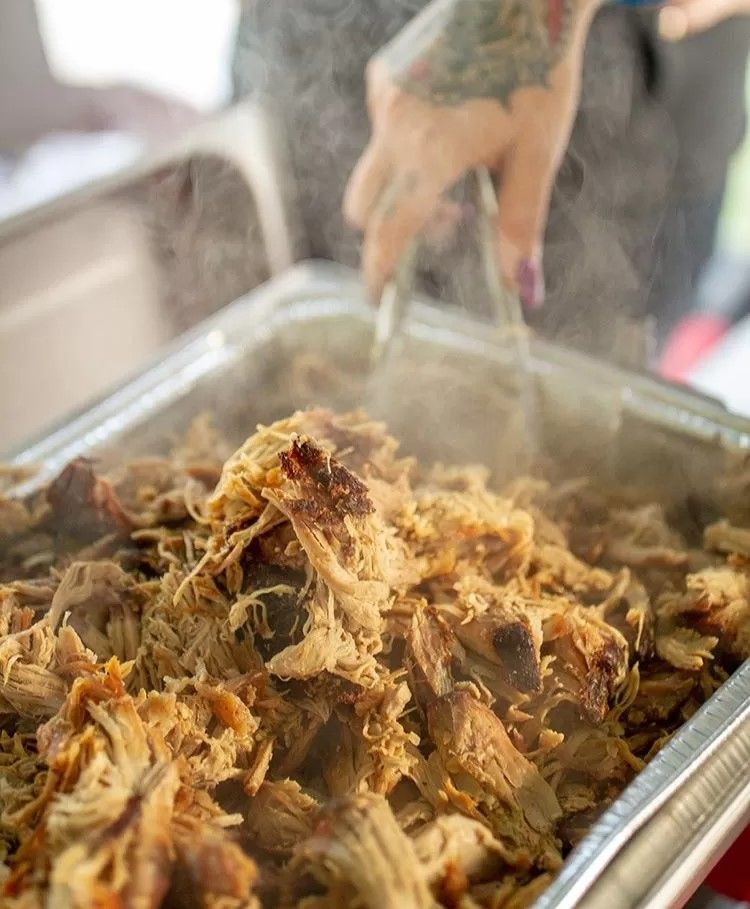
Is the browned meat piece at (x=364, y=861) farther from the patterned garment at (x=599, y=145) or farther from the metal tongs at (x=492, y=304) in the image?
the patterned garment at (x=599, y=145)

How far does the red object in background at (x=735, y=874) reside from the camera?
1021 millimetres

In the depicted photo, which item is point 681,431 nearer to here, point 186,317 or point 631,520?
point 631,520

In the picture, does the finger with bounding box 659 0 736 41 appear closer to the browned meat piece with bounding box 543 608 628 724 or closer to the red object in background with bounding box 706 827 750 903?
the browned meat piece with bounding box 543 608 628 724

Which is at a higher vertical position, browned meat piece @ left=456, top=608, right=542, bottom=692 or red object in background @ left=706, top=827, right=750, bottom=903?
browned meat piece @ left=456, top=608, right=542, bottom=692

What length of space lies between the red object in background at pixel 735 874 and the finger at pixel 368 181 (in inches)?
36.0

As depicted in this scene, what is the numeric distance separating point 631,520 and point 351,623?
495 mm

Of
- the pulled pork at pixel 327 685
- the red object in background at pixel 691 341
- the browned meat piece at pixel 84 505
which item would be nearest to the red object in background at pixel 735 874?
the pulled pork at pixel 327 685

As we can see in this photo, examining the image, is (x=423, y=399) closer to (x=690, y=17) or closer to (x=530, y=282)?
(x=530, y=282)

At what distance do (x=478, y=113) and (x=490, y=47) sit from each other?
8 centimetres

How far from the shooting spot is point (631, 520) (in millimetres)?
1262

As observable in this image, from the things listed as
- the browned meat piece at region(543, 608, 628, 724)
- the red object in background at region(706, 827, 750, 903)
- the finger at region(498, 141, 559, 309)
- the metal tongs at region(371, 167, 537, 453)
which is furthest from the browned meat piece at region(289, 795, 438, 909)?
the finger at region(498, 141, 559, 309)

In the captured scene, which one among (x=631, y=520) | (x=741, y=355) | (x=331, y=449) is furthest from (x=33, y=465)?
(x=741, y=355)

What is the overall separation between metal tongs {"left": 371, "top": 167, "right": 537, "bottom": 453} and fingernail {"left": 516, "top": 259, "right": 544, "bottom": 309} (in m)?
0.01

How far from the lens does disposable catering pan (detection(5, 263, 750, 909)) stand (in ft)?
4.44
